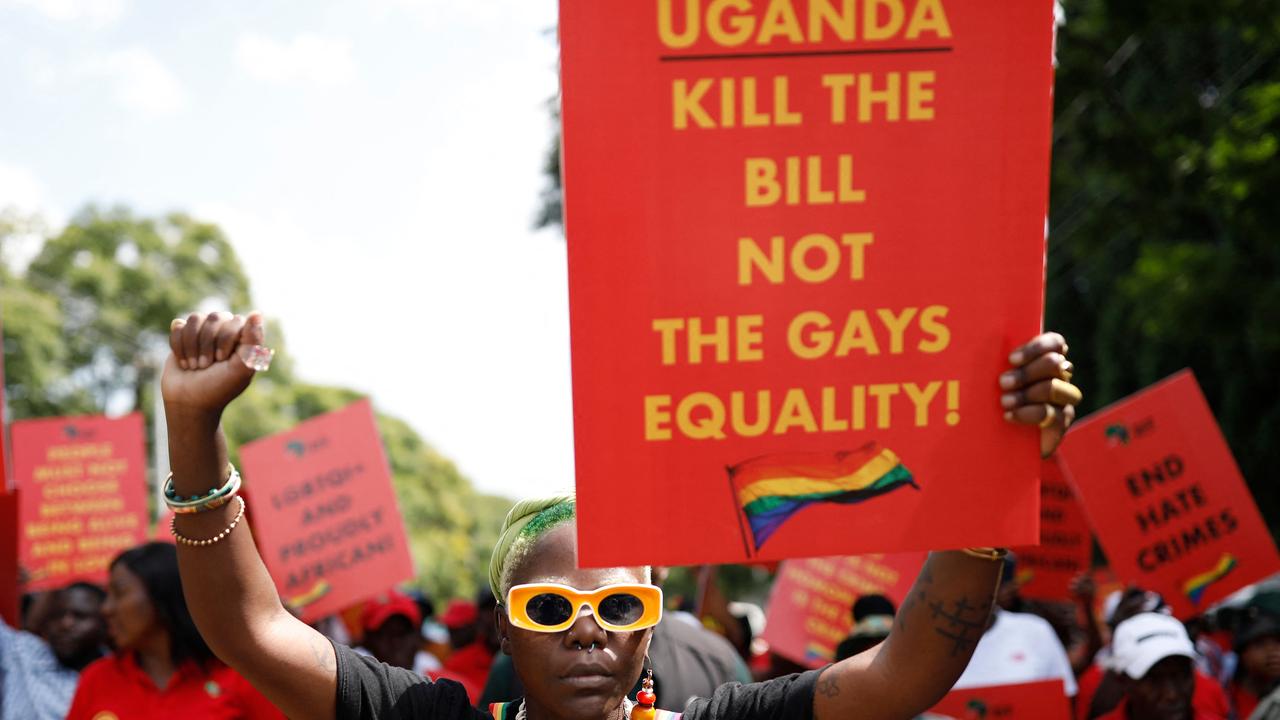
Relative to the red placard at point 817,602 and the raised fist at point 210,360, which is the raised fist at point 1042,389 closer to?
the raised fist at point 210,360

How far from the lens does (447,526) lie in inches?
2108

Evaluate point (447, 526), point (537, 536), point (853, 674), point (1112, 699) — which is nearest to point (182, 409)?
point (537, 536)

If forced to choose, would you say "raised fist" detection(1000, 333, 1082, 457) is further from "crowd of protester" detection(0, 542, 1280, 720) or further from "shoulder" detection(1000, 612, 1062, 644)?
"shoulder" detection(1000, 612, 1062, 644)

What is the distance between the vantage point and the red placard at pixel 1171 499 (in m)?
6.46

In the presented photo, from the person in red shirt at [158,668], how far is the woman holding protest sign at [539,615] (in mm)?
1951

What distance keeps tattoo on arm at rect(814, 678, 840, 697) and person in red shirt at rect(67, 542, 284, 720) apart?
7.63 feet

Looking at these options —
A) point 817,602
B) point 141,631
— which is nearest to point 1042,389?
point 141,631

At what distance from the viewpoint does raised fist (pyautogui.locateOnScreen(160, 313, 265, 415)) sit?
2197 mm

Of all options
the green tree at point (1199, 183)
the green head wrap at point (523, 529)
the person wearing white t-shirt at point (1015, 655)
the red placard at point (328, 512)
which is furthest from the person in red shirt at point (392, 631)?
the green tree at point (1199, 183)

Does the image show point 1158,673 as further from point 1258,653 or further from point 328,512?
point 328,512

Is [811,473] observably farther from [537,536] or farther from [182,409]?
[182,409]

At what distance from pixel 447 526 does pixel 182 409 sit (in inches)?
2051

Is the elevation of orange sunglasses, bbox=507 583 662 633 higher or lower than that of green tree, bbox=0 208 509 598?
higher

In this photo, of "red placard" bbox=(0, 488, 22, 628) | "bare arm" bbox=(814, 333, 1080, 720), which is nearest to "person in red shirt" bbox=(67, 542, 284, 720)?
"red placard" bbox=(0, 488, 22, 628)
